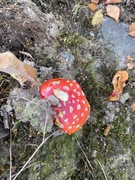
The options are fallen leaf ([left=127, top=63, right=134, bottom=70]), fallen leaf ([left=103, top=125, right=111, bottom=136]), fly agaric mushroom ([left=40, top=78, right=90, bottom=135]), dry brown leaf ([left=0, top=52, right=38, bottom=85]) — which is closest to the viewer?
dry brown leaf ([left=0, top=52, right=38, bottom=85])

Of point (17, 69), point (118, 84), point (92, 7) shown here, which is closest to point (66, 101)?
point (17, 69)

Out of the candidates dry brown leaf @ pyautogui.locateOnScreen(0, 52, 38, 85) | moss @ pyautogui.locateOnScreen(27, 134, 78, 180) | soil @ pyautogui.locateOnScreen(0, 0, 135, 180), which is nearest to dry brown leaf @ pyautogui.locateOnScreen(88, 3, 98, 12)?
soil @ pyautogui.locateOnScreen(0, 0, 135, 180)

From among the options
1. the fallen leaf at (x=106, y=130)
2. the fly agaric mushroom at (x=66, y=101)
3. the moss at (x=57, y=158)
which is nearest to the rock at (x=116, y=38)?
the fallen leaf at (x=106, y=130)

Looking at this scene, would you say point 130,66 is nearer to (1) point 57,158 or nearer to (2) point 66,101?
(2) point 66,101

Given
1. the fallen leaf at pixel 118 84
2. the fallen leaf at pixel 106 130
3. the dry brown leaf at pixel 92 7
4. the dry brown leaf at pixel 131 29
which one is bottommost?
the fallen leaf at pixel 106 130

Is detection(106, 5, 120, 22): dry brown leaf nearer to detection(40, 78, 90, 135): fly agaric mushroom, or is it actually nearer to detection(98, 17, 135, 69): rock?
detection(98, 17, 135, 69): rock

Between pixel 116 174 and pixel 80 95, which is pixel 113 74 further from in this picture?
pixel 116 174

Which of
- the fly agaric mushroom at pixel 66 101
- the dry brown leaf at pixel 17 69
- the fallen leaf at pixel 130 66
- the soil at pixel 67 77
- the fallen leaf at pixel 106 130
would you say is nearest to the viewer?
the dry brown leaf at pixel 17 69

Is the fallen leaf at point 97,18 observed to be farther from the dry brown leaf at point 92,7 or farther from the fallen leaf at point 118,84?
the fallen leaf at point 118,84
